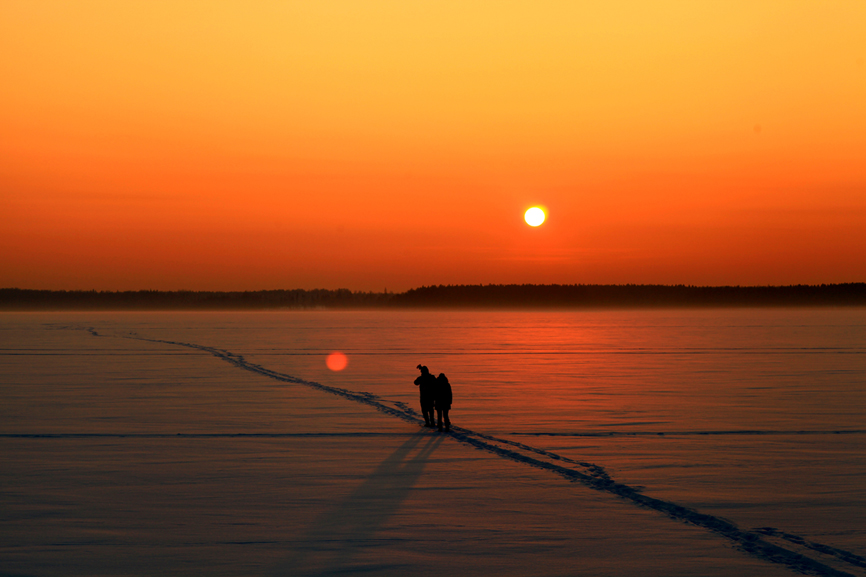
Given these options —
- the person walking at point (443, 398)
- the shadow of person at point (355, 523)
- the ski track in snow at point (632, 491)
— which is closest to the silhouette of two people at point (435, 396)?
the person walking at point (443, 398)

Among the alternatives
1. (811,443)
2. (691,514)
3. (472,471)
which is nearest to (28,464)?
(472,471)

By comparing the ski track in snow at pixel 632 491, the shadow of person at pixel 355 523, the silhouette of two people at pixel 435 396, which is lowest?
the shadow of person at pixel 355 523

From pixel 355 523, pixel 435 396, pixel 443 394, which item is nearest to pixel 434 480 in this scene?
pixel 355 523

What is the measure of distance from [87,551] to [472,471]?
18.3 feet

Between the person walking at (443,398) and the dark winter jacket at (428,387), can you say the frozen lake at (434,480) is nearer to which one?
the person walking at (443,398)

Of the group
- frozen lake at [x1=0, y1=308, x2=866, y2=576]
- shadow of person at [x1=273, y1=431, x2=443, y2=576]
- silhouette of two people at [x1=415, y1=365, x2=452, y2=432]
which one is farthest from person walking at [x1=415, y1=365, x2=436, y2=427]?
shadow of person at [x1=273, y1=431, x2=443, y2=576]

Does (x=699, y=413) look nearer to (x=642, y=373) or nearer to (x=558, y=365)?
(x=642, y=373)

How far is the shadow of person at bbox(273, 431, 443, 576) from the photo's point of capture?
7.84 meters

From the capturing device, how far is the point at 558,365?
34.6 metres

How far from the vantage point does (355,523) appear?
30.7 feet

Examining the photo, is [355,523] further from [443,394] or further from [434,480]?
[443,394]

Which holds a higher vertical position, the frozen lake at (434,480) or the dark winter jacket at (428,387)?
the dark winter jacket at (428,387)

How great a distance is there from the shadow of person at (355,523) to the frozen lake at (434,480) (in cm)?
4

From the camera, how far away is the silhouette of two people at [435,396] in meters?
16.5
